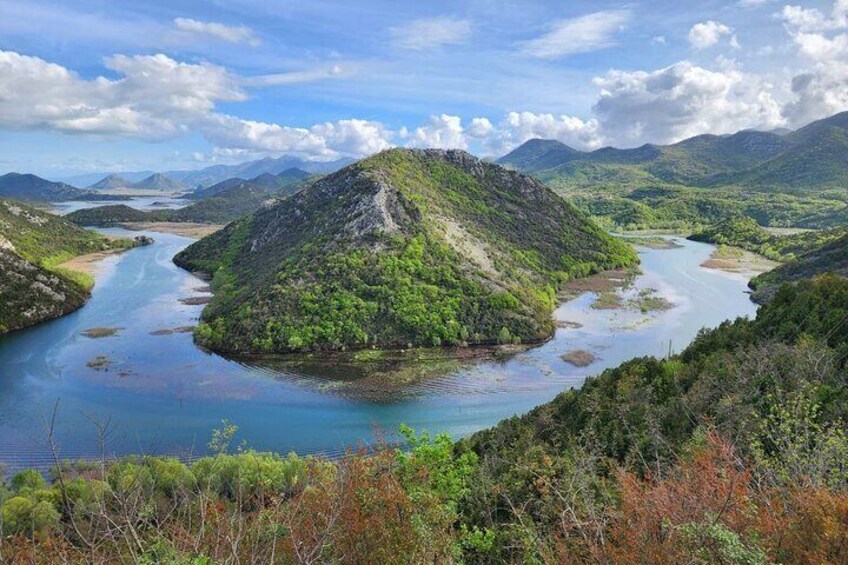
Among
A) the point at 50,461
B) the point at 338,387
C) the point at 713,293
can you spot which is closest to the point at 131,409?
the point at 50,461

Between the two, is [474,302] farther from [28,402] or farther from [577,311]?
[28,402]

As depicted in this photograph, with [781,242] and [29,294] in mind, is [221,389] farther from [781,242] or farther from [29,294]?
[781,242]

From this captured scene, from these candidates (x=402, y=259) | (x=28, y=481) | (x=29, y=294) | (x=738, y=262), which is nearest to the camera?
(x=28, y=481)

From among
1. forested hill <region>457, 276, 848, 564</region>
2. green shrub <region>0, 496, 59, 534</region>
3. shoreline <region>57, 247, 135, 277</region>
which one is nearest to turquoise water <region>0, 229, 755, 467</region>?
green shrub <region>0, 496, 59, 534</region>

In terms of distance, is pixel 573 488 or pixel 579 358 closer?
pixel 573 488

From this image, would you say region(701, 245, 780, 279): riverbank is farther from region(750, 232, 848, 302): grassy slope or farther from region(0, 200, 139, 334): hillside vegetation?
region(0, 200, 139, 334): hillside vegetation

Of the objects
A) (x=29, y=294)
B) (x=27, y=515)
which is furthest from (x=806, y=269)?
(x=29, y=294)

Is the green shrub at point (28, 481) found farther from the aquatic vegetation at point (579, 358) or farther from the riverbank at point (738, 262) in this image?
the riverbank at point (738, 262)
